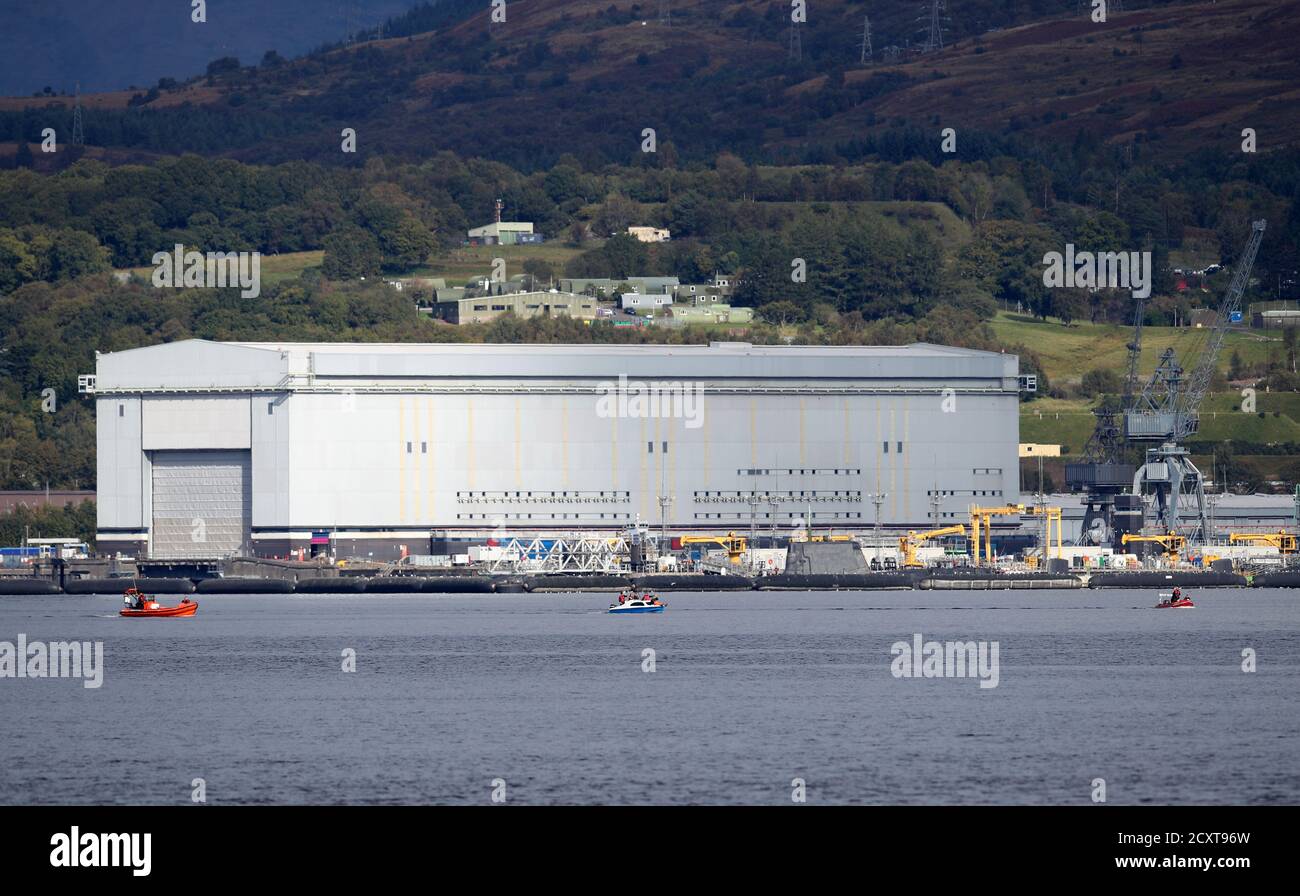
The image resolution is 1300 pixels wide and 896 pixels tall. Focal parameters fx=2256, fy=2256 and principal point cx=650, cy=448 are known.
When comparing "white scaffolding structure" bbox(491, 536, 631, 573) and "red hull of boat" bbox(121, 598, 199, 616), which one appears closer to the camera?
"red hull of boat" bbox(121, 598, 199, 616)

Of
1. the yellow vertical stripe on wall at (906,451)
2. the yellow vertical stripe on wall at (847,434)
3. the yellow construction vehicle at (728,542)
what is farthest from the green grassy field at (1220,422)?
the yellow construction vehicle at (728,542)

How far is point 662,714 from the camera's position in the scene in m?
58.4

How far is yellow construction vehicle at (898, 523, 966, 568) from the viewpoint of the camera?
132 meters

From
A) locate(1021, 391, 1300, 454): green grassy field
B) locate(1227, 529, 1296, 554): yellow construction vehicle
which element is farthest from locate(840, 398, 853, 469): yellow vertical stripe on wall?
locate(1021, 391, 1300, 454): green grassy field

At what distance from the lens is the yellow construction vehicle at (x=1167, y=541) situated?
133 m

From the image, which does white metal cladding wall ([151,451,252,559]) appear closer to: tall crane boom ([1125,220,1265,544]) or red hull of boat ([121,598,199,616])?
red hull of boat ([121,598,199,616])

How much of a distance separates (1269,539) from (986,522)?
57.1 feet

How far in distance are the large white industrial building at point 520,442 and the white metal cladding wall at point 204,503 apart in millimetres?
122

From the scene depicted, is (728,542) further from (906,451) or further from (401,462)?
(401,462)

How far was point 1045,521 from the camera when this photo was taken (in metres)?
136

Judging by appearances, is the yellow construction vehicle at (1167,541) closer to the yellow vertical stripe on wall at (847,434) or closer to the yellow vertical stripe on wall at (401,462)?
the yellow vertical stripe on wall at (847,434)

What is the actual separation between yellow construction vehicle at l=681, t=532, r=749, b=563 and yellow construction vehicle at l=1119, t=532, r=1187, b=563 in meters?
23.0
